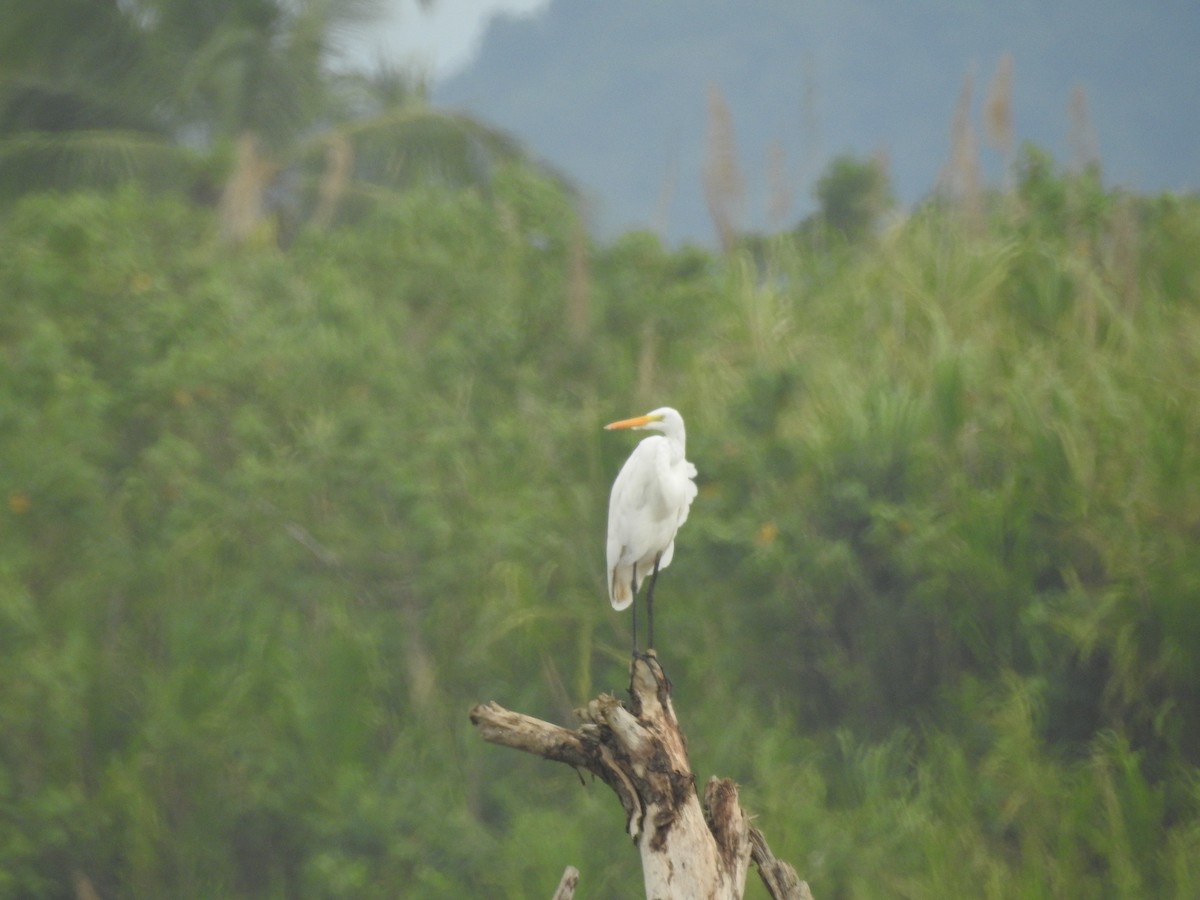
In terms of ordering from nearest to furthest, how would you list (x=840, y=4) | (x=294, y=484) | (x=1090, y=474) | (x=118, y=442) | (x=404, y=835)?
(x=1090, y=474), (x=404, y=835), (x=294, y=484), (x=118, y=442), (x=840, y=4)

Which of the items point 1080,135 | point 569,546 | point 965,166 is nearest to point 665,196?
point 965,166

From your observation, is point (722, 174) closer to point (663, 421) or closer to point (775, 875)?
point (663, 421)

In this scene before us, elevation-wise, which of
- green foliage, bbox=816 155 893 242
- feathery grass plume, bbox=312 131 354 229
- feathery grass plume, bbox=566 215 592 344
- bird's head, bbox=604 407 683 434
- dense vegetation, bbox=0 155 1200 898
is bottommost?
dense vegetation, bbox=0 155 1200 898

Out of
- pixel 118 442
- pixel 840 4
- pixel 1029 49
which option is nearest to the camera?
pixel 118 442

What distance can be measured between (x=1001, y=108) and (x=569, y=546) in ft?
12.5

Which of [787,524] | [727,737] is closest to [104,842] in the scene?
[727,737]

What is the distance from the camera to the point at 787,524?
9891mm

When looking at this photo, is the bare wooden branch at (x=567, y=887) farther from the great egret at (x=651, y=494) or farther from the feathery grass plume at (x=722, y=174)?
the feathery grass plume at (x=722, y=174)

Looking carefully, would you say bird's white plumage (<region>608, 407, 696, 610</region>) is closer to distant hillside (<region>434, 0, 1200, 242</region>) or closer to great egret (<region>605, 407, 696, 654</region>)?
great egret (<region>605, 407, 696, 654</region>)

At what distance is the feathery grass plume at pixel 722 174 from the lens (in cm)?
1062

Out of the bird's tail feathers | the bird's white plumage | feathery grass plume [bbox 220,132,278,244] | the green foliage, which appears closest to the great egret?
the bird's white plumage

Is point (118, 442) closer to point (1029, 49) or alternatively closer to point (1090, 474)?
point (1090, 474)

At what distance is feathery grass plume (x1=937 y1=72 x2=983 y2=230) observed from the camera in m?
10.4

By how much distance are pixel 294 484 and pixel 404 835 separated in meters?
2.31
